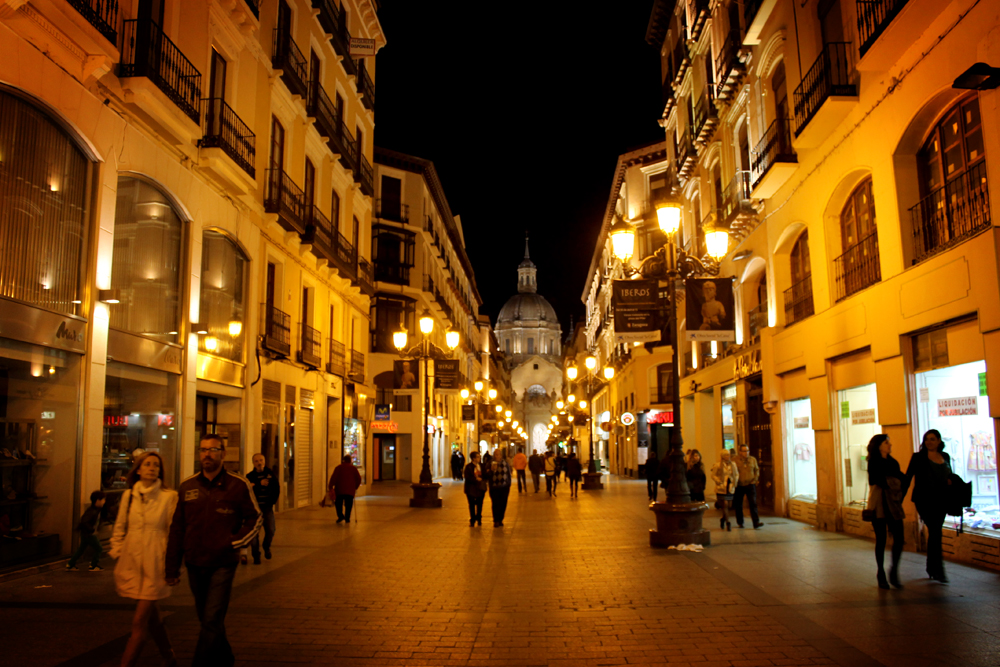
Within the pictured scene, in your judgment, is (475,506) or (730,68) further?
(730,68)

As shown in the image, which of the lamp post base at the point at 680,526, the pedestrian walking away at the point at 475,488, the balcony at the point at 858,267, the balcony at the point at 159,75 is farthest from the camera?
the pedestrian walking away at the point at 475,488

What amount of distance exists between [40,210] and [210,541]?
7.39 metres

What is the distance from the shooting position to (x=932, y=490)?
30.9 feet

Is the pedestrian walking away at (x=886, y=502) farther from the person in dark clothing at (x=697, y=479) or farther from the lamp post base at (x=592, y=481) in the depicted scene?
the lamp post base at (x=592, y=481)

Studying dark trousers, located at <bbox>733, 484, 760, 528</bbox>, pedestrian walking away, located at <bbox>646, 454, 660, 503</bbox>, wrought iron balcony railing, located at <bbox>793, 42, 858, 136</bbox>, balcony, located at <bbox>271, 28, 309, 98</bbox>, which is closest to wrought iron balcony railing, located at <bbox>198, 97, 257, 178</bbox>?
balcony, located at <bbox>271, 28, 309, 98</bbox>

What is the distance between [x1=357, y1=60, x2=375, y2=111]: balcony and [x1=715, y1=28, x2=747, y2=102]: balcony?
12956mm

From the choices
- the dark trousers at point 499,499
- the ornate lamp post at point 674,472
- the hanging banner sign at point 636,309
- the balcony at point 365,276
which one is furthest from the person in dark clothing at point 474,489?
the balcony at point 365,276

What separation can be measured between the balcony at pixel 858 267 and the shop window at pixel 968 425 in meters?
2.34

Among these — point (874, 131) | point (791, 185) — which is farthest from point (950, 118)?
point (791, 185)

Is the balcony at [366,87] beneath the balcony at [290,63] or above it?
above

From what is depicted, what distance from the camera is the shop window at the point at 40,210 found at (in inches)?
407

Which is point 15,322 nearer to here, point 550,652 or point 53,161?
point 53,161

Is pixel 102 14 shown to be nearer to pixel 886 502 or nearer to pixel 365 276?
pixel 886 502

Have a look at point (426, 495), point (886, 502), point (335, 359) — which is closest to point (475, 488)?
point (426, 495)
